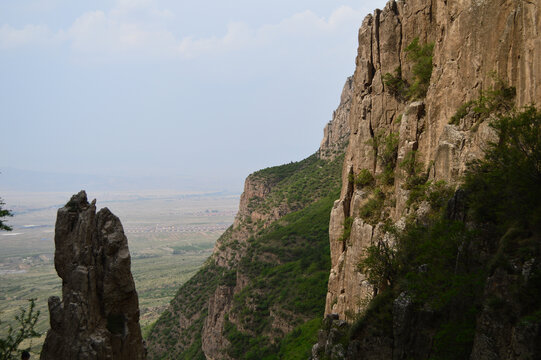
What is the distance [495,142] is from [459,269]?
6292 mm

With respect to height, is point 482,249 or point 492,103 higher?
point 492,103

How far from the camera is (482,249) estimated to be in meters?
14.5

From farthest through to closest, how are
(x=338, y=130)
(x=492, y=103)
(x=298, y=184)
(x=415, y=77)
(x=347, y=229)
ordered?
(x=338, y=130)
(x=298, y=184)
(x=347, y=229)
(x=415, y=77)
(x=492, y=103)

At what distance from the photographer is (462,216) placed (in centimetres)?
1673

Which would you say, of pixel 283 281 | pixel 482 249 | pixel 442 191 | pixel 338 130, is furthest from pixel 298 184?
pixel 482 249

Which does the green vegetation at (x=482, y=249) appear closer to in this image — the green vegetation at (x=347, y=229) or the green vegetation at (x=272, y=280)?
the green vegetation at (x=347, y=229)

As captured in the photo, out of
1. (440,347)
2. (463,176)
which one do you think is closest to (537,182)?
(463,176)

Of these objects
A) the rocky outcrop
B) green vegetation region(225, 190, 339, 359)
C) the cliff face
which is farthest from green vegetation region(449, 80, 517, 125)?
the rocky outcrop

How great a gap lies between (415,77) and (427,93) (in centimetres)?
294

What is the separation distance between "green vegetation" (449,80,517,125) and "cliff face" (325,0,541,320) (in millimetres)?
330

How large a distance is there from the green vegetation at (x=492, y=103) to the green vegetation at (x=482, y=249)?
187 cm

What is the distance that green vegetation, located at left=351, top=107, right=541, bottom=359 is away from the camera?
11.5m

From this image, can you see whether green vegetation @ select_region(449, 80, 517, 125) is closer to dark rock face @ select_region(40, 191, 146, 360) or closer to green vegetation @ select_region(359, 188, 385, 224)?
green vegetation @ select_region(359, 188, 385, 224)

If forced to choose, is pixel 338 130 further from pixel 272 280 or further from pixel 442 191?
pixel 442 191
